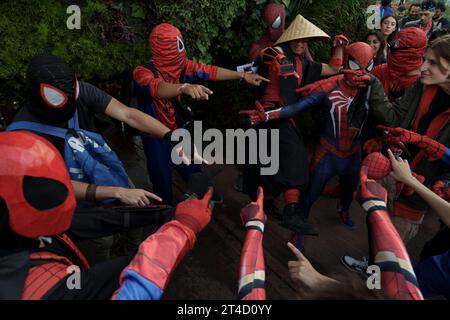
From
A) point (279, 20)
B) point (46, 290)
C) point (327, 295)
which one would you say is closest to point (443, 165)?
point (327, 295)

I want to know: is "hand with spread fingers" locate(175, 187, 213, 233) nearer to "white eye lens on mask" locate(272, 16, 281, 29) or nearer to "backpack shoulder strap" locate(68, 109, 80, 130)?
"backpack shoulder strap" locate(68, 109, 80, 130)

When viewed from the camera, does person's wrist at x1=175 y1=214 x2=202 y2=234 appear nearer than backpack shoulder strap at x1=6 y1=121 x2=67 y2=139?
Yes

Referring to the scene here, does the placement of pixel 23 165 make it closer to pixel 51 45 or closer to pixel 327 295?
pixel 327 295

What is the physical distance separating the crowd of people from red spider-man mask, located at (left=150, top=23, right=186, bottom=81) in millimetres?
11

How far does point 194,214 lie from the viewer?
1561 mm

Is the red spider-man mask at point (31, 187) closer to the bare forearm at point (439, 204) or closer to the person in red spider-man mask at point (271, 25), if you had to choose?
the bare forearm at point (439, 204)

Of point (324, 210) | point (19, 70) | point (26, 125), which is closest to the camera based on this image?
point (26, 125)

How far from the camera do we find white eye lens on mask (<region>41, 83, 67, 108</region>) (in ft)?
6.12

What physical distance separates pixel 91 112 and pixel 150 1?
1788 mm

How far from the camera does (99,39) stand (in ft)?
11.3

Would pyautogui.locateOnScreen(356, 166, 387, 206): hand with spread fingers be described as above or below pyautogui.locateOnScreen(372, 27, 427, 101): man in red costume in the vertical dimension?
below

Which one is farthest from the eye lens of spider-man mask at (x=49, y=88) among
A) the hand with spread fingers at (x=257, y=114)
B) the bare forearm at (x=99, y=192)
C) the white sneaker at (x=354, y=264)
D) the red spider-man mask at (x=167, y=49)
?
the white sneaker at (x=354, y=264)

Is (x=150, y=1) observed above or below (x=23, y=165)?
above

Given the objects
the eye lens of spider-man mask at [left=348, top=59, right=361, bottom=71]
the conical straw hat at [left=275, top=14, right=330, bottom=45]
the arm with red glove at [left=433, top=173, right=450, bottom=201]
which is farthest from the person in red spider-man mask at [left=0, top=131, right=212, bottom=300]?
the conical straw hat at [left=275, top=14, right=330, bottom=45]
